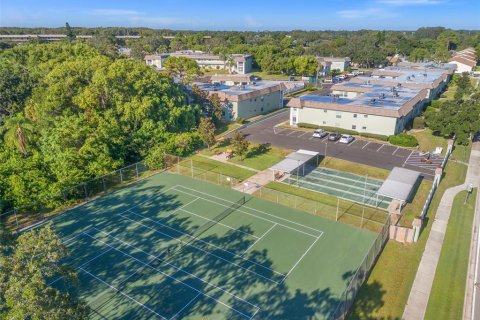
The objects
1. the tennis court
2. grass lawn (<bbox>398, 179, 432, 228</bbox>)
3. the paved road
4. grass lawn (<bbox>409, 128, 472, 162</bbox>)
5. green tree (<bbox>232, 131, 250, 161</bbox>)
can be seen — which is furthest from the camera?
grass lawn (<bbox>409, 128, 472, 162</bbox>)

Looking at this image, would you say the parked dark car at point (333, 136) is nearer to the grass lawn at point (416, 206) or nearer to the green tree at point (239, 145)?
the green tree at point (239, 145)

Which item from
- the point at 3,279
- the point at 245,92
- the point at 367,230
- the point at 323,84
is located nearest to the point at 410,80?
the point at 323,84

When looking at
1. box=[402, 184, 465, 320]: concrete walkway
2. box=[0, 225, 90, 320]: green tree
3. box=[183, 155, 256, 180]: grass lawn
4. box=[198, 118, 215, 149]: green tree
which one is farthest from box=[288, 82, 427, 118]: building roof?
box=[0, 225, 90, 320]: green tree

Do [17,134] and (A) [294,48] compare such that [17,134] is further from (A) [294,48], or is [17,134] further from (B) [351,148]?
(A) [294,48]

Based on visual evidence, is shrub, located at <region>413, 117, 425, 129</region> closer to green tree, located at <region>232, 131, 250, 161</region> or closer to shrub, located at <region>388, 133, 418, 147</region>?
shrub, located at <region>388, 133, 418, 147</region>

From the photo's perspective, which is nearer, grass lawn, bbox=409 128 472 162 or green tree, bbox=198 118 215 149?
grass lawn, bbox=409 128 472 162

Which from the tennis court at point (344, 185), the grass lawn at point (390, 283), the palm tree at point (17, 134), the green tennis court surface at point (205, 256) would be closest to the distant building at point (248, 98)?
the tennis court at point (344, 185)
